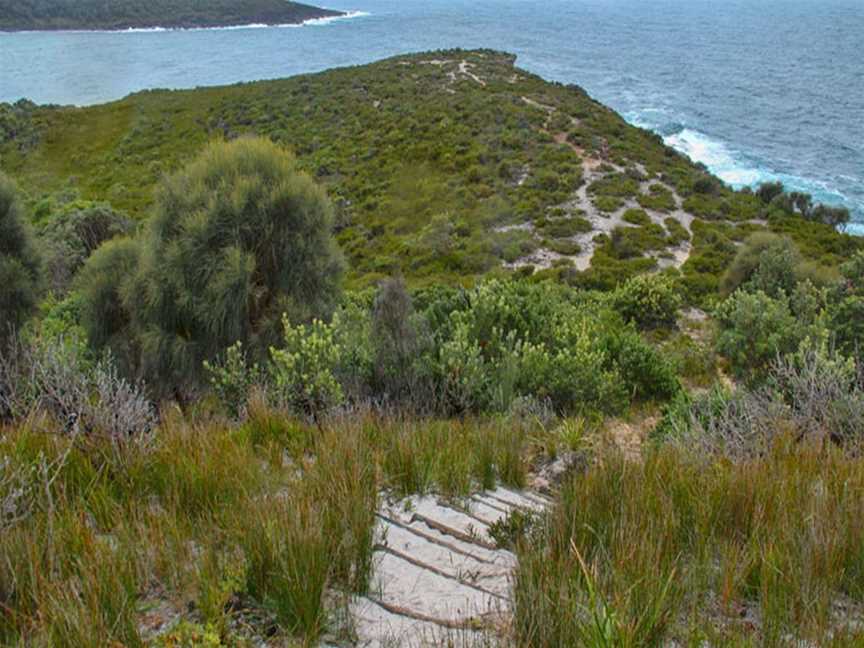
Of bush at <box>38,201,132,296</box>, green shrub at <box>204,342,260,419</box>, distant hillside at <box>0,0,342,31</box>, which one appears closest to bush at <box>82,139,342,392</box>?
green shrub at <box>204,342,260,419</box>

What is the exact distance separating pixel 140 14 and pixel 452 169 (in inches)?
5278

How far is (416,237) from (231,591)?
80.3 ft

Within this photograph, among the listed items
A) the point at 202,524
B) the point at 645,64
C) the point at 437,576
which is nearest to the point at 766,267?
the point at 437,576

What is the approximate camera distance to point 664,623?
2.35m

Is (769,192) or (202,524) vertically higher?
(202,524)

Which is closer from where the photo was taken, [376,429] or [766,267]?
[376,429]

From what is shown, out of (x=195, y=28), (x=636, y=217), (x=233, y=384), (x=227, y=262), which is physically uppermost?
(x=195, y=28)

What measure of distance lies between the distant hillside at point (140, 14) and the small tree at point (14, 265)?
138926 millimetres

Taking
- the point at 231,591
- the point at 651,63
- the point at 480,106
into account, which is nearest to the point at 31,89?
the point at 480,106

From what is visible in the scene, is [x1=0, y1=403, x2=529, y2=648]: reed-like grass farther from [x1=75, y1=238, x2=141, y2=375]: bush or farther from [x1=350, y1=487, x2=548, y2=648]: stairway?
[x1=75, y1=238, x2=141, y2=375]: bush

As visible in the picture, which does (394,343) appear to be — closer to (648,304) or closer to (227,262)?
(227,262)

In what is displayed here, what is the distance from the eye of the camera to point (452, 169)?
3419 cm

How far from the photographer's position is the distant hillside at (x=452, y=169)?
23.8m

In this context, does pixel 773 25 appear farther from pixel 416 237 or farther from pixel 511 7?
pixel 416 237
